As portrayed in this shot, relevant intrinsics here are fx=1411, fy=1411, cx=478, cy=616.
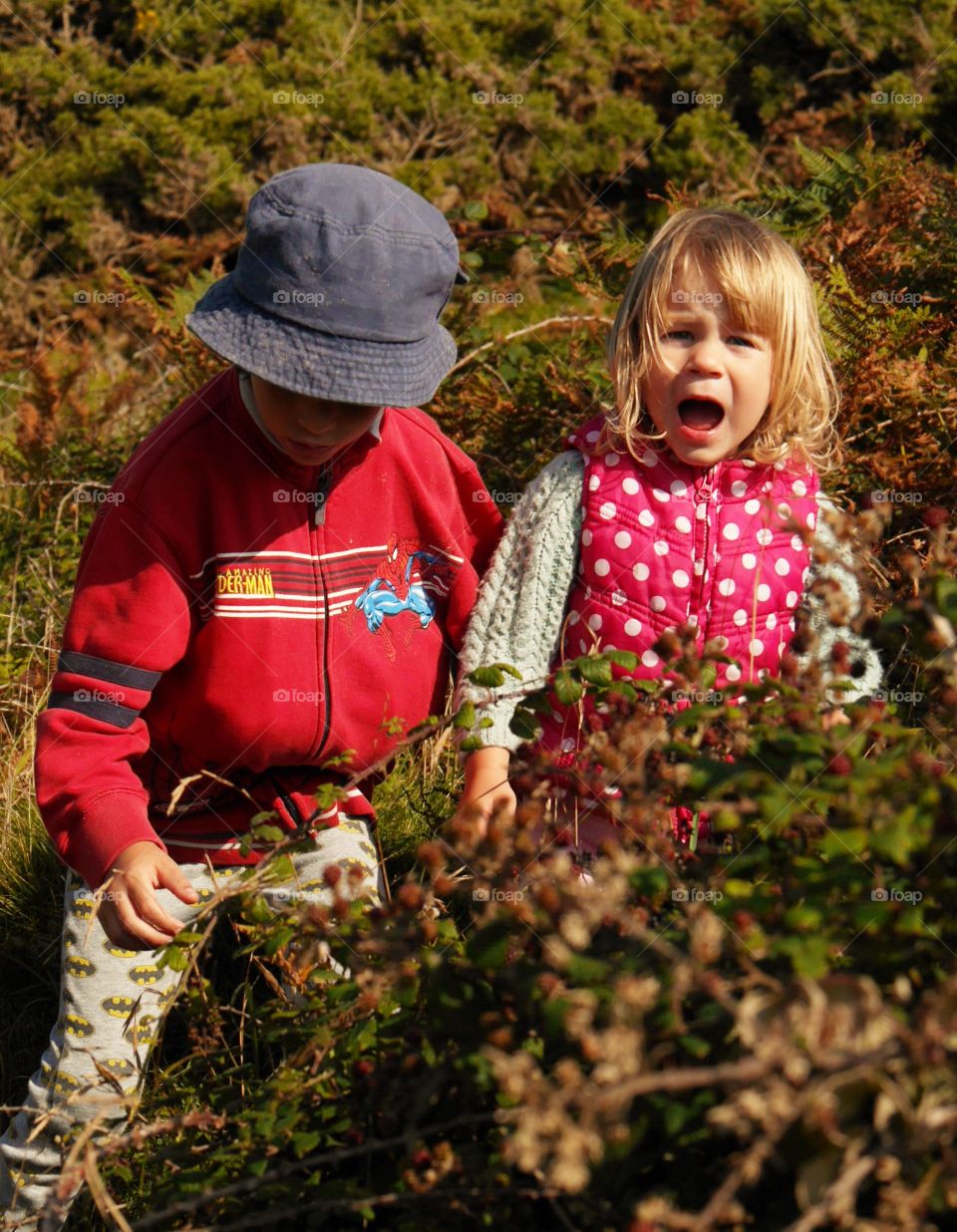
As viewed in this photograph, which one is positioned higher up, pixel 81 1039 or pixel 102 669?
pixel 102 669

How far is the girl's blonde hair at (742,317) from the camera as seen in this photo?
10.4 feet

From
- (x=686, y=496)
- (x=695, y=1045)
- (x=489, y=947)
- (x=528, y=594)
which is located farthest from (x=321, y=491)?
(x=695, y=1045)

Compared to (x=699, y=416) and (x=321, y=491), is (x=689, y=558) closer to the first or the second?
(x=699, y=416)

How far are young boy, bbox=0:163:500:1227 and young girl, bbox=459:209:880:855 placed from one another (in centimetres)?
24

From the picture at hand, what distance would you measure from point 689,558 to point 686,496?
153 millimetres

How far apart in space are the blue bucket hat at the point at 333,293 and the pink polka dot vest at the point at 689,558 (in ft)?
2.11

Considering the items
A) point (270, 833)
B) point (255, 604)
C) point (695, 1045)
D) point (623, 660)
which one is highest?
A: point (695, 1045)

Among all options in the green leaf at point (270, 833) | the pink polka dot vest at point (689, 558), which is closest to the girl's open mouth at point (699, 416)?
the pink polka dot vest at point (689, 558)

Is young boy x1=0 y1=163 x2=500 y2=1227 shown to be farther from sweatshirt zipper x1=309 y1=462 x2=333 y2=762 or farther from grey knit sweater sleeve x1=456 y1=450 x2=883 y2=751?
grey knit sweater sleeve x1=456 y1=450 x2=883 y2=751

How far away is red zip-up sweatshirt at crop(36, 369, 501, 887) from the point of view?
2.92 m

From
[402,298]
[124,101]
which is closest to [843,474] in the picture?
[402,298]

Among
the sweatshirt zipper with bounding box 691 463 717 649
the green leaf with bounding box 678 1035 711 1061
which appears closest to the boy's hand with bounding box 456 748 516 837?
the sweatshirt zipper with bounding box 691 463 717 649

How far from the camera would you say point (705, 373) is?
10.4 feet

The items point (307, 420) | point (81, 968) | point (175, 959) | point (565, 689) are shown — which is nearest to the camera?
point (175, 959)
